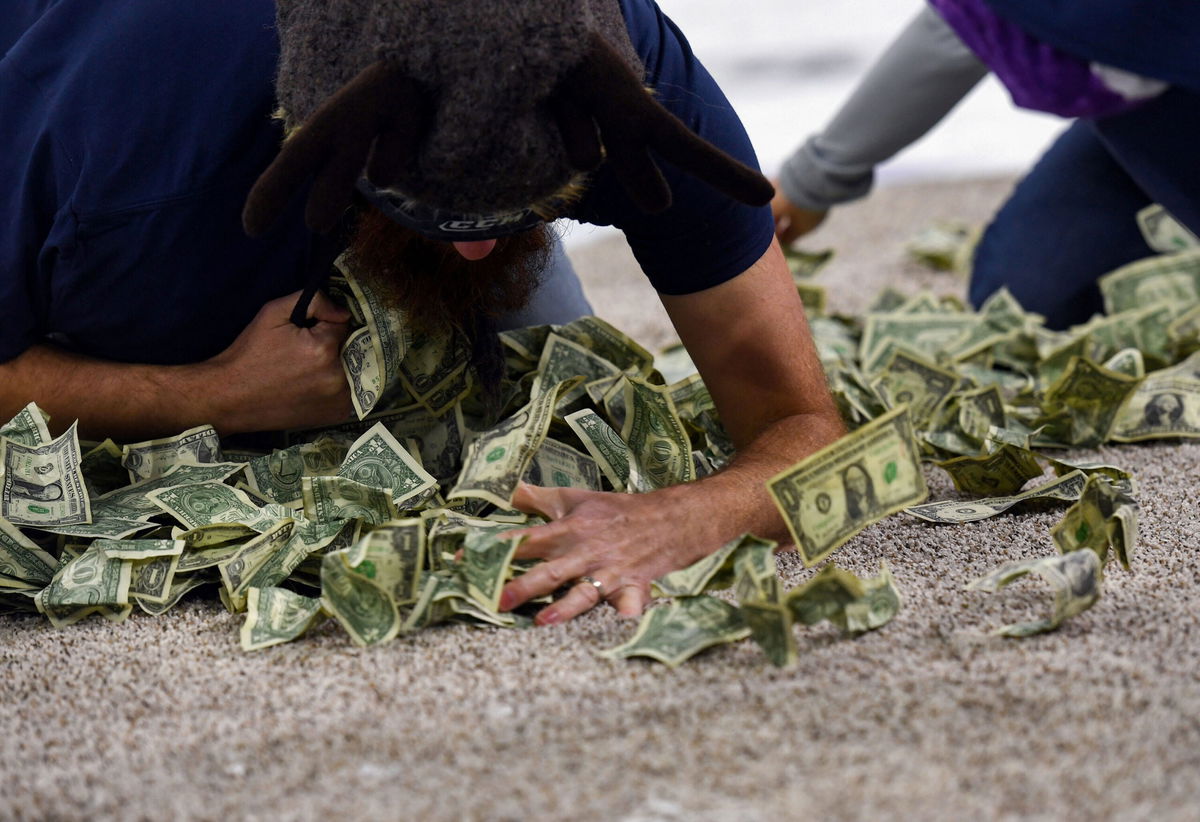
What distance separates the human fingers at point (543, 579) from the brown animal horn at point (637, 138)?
0.36m

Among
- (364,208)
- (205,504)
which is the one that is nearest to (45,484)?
(205,504)

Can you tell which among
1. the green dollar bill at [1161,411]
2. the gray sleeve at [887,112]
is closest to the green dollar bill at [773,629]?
the green dollar bill at [1161,411]

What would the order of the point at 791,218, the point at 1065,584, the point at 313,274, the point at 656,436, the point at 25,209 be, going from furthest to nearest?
1. the point at 791,218
2. the point at 656,436
3. the point at 313,274
4. the point at 25,209
5. the point at 1065,584

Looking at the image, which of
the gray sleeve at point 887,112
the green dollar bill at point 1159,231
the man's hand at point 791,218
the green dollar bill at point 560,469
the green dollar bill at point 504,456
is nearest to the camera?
the green dollar bill at point 504,456

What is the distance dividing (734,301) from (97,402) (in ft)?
2.48

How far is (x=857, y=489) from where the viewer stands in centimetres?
123

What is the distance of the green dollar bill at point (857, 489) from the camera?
1223 millimetres

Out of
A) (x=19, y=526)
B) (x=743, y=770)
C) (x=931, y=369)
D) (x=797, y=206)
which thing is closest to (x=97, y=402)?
(x=19, y=526)

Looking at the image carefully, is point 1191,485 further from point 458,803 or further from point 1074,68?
point 458,803

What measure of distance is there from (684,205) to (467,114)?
0.39 m

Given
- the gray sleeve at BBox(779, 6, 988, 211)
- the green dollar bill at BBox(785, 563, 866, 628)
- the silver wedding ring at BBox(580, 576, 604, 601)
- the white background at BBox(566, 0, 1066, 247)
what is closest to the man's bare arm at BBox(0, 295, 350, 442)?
the silver wedding ring at BBox(580, 576, 604, 601)

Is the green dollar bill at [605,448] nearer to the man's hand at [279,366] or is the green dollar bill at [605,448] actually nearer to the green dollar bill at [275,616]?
the man's hand at [279,366]

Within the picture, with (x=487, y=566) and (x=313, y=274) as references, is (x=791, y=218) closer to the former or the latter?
(x=313, y=274)

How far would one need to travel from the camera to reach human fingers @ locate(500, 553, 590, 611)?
1.23 meters
